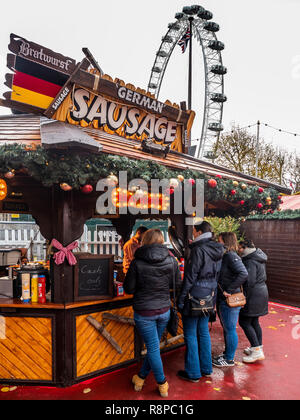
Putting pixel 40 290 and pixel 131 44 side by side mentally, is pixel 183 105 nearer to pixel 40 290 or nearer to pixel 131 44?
pixel 40 290

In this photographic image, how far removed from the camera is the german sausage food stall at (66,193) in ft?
10.8

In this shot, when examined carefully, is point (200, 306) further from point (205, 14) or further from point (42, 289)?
point (205, 14)

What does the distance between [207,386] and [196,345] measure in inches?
18.5

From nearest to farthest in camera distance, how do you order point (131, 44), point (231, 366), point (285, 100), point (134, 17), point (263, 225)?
point (231, 366) < point (263, 225) < point (134, 17) < point (131, 44) < point (285, 100)

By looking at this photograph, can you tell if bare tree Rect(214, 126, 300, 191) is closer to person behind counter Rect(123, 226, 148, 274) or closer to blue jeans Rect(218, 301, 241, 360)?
person behind counter Rect(123, 226, 148, 274)

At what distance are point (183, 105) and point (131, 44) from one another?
1649 centimetres

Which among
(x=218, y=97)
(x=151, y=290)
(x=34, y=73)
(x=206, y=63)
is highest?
(x=206, y=63)

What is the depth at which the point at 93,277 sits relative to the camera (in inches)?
156

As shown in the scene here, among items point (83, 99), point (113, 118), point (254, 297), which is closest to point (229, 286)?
point (254, 297)

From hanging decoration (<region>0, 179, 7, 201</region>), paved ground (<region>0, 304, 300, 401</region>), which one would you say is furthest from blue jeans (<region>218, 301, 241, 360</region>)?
hanging decoration (<region>0, 179, 7, 201</region>)

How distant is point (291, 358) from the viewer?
4559 millimetres

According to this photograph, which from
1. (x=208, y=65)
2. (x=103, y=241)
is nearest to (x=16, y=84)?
(x=103, y=241)

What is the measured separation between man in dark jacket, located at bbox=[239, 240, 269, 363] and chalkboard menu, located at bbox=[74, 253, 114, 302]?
181cm

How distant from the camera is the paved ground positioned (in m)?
3.48
